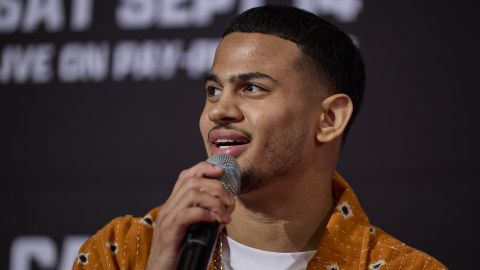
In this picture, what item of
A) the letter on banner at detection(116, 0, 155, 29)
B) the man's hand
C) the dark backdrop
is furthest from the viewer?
the letter on banner at detection(116, 0, 155, 29)

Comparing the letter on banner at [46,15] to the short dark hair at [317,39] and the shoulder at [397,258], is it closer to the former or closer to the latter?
the short dark hair at [317,39]

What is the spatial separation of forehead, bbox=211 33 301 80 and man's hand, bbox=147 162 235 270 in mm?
446

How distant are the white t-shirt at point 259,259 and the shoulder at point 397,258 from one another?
15 centimetres

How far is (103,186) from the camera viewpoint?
8.05 feet

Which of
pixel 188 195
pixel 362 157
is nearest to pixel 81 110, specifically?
pixel 362 157

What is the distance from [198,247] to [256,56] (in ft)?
2.17

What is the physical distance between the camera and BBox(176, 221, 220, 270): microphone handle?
1.18 metres

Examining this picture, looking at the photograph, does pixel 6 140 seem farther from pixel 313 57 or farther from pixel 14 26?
pixel 313 57

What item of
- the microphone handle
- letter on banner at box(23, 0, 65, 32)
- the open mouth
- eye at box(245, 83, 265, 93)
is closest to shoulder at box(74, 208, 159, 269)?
the open mouth

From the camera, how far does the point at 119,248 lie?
1796 mm

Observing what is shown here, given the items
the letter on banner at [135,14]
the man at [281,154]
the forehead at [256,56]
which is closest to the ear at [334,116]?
the man at [281,154]

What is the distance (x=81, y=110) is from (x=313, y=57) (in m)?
0.99

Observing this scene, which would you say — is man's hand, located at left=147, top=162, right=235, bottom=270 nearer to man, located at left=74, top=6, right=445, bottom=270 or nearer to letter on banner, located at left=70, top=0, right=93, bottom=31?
man, located at left=74, top=6, right=445, bottom=270

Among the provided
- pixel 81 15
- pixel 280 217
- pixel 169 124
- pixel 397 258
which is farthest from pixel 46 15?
pixel 397 258
